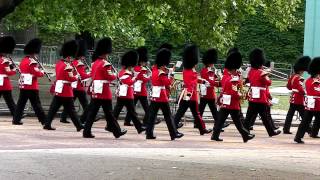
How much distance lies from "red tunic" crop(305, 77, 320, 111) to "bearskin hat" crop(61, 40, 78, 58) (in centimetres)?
503

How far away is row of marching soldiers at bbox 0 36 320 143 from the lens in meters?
14.4

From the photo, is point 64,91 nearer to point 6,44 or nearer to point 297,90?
point 6,44

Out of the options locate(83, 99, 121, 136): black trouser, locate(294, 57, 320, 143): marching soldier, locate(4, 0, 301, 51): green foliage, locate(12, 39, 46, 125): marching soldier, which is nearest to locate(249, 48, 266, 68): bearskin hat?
locate(4, 0, 301, 51): green foliage

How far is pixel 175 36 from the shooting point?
72.6 feet

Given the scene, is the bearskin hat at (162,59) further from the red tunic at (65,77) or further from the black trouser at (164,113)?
the red tunic at (65,77)

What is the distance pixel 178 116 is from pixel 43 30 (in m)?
18.2

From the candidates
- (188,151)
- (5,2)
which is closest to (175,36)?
(188,151)

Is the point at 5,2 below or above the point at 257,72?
above

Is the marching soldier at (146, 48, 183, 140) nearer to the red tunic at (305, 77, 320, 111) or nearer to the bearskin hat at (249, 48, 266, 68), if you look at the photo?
the bearskin hat at (249, 48, 266, 68)

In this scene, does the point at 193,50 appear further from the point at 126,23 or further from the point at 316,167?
the point at 126,23

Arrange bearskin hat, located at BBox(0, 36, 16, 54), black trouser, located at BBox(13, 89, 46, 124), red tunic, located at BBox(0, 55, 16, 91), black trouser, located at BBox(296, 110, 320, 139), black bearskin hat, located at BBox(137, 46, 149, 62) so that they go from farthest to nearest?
black bearskin hat, located at BBox(137, 46, 149, 62)
bearskin hat, located at BBox(0, 36, 16, 54)
red tunic, located at BBox(0, 55, 16, 91)
black trouser, located at BBox(13, 89, 46, 124)
black trouser, located at BBox(296, 110, 320, 139)

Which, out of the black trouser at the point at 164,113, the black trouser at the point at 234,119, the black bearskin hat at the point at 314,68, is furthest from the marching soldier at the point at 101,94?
the black bearskin hat at the point at 314,68

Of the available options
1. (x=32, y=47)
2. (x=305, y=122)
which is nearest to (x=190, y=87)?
(x=305, y=122)

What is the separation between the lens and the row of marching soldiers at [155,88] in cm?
1445
